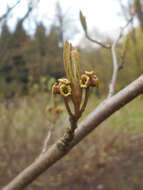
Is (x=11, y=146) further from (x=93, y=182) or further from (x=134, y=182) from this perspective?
(x=134, y=182)

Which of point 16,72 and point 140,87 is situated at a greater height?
point 140,87

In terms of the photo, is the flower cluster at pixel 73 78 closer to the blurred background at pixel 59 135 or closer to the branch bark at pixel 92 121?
the branch bark at pixel 92 121

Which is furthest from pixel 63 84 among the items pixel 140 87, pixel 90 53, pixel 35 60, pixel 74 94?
pixel 90 53

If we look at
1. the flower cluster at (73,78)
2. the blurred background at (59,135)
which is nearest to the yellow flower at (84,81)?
the flower cluster at (73,78)

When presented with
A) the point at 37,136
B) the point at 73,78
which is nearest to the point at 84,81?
the point at 73,78

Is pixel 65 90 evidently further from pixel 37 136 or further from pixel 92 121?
pixel 37 136

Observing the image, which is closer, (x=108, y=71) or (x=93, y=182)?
(x=93, y=182)

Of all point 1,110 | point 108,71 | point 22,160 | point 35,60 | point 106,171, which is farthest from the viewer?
point 108,71
